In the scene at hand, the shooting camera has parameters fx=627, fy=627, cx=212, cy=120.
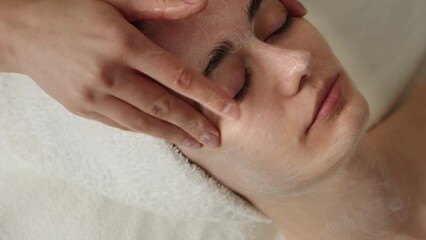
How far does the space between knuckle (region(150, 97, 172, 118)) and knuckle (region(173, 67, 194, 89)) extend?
0.17ft

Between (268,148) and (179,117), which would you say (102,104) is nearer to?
(179,117)

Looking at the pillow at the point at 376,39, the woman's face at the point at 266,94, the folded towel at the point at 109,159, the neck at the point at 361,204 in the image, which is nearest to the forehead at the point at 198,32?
the woman's face at the point at 266,94

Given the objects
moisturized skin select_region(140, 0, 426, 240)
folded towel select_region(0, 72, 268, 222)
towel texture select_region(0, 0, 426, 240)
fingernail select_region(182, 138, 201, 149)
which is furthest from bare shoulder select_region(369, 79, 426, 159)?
fingernail select_region(182, 138, 201, 149)

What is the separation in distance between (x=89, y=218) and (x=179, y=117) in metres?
0.64

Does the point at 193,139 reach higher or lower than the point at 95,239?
higher

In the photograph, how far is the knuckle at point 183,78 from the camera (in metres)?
0.84

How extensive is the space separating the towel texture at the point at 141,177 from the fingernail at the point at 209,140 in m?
0.25

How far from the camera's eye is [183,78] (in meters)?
0.84

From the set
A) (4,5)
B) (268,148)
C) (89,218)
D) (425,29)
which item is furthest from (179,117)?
(425,29)

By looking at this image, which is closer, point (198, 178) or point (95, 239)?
point (198, 178)

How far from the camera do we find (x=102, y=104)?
2.90 ft

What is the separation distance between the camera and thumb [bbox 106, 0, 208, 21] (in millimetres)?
855

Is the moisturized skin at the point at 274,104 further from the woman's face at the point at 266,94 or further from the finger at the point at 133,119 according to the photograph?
the finger at the point at 133,119

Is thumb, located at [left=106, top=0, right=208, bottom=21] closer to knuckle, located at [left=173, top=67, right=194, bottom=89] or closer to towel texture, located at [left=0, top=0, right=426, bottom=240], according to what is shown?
knuckle, located at [left=173, top=67, right=194, bottom=89]
